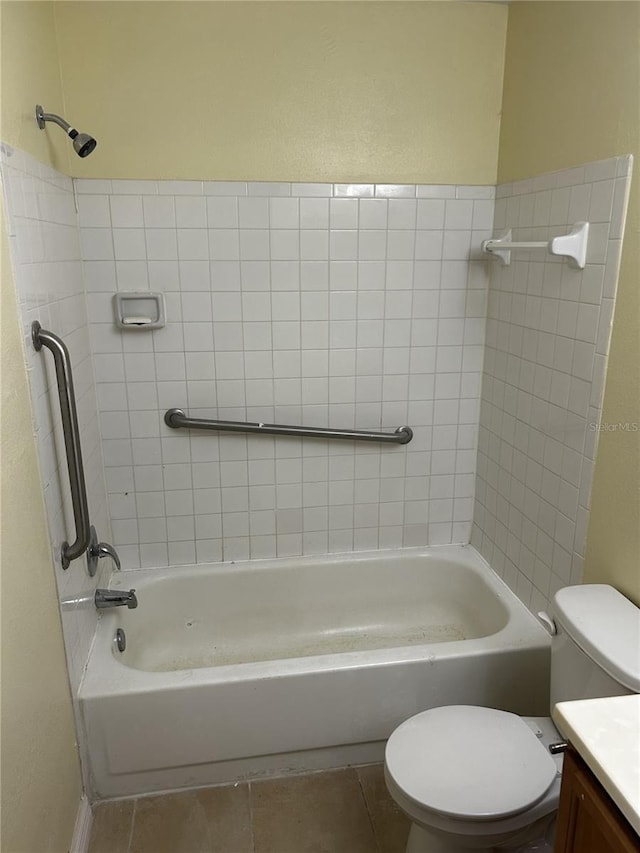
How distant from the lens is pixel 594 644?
1316mm

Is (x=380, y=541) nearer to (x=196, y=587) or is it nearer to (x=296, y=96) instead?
(x=196, y=587)

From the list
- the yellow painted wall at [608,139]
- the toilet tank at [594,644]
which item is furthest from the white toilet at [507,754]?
the yellow painted wall at [608,139]

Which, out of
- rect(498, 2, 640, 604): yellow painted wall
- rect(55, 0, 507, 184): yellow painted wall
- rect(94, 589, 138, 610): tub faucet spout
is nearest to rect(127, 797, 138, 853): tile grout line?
rect(94, 589, 138, 610): tub faucet spout

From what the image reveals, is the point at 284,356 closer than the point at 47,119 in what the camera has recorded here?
No

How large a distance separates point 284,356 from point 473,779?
1.45 metres

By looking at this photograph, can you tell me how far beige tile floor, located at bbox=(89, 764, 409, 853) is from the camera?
1692 millimetres

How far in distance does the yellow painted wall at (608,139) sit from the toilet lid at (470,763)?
1.50 ft

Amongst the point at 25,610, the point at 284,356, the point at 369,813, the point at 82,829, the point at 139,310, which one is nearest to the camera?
the point at 25,610

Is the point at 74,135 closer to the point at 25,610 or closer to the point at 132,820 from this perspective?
the point at 25,610

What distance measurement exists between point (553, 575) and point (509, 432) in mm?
526

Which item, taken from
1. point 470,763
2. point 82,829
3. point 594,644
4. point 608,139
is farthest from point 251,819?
point 608,139

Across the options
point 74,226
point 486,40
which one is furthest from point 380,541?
point 486,40

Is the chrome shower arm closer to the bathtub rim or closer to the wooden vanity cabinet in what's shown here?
the bathtub rim

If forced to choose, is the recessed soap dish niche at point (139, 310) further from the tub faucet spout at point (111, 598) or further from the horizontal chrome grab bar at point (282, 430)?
the tub faucet spout at point (111, 598)
